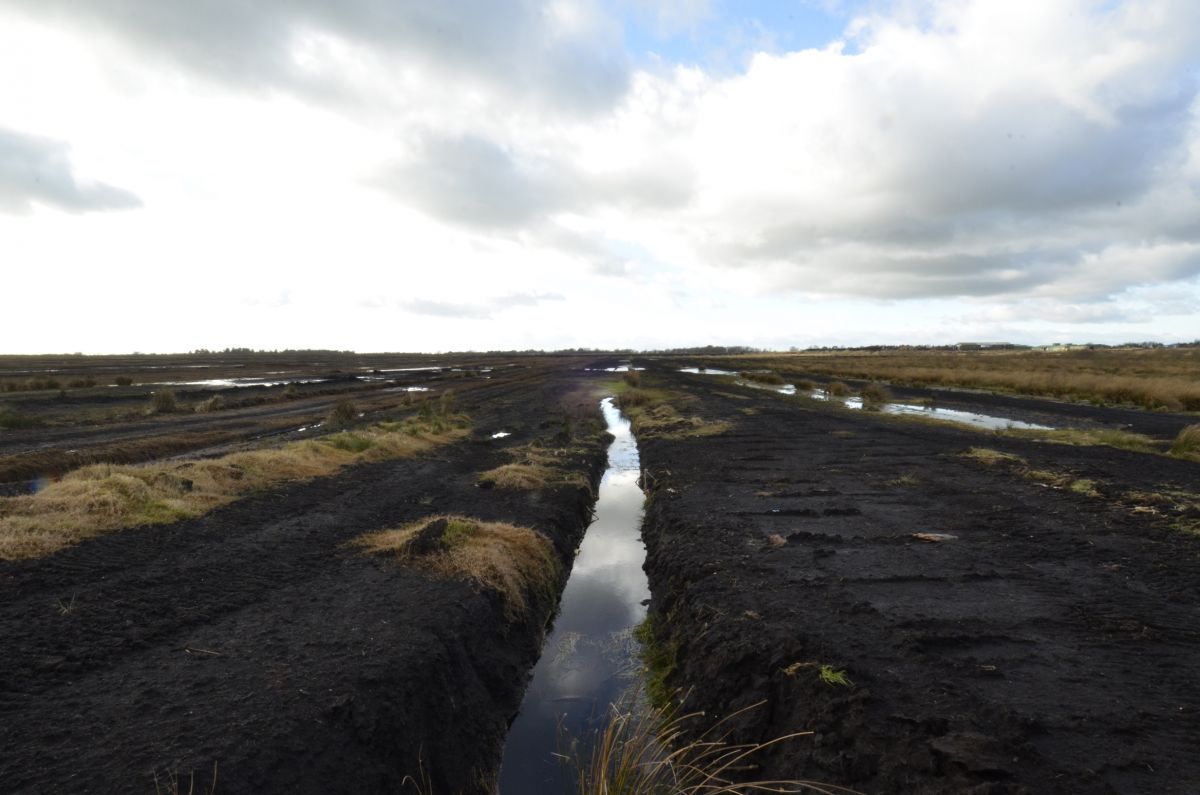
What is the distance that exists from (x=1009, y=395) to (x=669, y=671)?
43007mm

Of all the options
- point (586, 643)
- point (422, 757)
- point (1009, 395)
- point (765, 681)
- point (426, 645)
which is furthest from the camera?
point (1009, 395)

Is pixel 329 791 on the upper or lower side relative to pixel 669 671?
upper

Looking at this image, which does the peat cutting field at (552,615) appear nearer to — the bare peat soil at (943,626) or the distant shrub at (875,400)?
the bare peat soil at (943,626)

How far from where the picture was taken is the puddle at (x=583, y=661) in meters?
6.52

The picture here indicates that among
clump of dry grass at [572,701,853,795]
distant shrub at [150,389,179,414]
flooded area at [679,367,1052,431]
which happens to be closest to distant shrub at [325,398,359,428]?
distant shrub at [150,389,179,414]

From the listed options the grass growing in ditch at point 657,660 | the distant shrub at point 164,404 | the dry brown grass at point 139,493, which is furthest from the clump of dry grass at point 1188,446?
the distant shrub at point 164,404

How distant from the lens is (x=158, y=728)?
4.90m

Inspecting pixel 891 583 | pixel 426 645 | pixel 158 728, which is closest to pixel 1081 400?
pixel 891 583

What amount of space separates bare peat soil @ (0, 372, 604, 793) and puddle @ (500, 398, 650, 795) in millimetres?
319

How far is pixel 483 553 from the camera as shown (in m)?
9.52

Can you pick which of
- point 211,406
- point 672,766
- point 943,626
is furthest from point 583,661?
point 211,406

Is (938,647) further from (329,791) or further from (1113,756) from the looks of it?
(329,791)

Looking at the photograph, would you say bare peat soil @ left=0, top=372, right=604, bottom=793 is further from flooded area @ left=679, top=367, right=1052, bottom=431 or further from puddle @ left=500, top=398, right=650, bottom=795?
flooded area @ left=679, top=367, right=1052, bottom=431

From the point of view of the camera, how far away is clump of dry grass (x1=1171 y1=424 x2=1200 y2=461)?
55.3 feet
